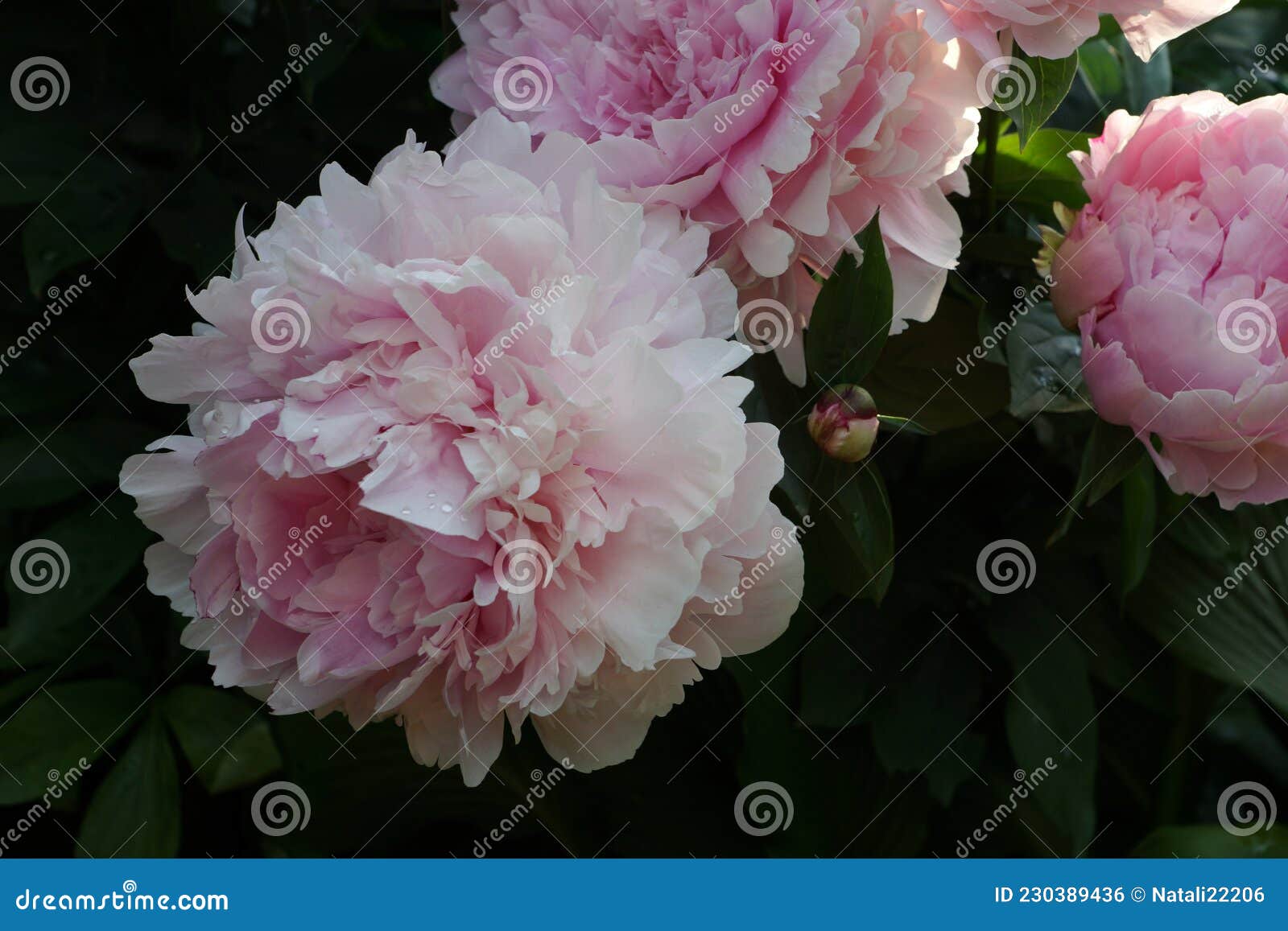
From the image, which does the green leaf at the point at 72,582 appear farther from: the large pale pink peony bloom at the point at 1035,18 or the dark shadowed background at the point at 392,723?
the large pale pink peony bloom at the point at 1035,18

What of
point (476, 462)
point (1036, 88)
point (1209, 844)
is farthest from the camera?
point (1209, 844)

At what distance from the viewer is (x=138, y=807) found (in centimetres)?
60

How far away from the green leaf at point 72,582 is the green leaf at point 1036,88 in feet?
1.61

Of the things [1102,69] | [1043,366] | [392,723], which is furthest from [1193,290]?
[392,723]

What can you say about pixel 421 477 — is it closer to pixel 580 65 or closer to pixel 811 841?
pixel 580 65

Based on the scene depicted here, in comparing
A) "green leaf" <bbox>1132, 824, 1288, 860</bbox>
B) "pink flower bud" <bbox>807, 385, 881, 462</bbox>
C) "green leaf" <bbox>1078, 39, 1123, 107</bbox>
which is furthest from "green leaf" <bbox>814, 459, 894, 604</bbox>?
"green leaf" <bbox>1078, 39, 1123, 107</bbox>

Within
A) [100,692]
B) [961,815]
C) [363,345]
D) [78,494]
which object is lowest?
[961,815]

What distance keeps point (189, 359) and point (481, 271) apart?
14 centimetres

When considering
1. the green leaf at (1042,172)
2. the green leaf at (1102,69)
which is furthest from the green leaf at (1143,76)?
the green leaf at (1042,172)

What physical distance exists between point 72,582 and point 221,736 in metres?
0.11

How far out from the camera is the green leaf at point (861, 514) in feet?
1.62

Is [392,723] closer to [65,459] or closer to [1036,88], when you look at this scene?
[65,459]

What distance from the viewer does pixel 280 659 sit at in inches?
18.2

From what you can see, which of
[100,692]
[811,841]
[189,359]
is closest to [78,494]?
[100,692]
